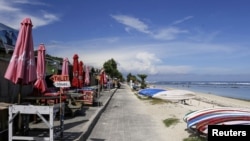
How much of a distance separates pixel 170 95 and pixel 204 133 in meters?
18.9

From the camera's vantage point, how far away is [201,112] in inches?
442

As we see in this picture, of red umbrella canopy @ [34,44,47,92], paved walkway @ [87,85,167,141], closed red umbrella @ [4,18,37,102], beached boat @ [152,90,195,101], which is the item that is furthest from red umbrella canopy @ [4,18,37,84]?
beached boat @ [152,90,195,101]

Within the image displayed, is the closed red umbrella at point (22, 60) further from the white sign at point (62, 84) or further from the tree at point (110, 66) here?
the tree at point (110, 66)

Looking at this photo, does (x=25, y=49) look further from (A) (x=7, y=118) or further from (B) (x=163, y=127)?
(B) (x=163, y=127)

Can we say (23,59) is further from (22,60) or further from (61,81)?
(61,81)

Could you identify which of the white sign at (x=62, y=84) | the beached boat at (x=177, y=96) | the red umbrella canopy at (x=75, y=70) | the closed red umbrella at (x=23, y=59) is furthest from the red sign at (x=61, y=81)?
the beached boat at (x=177, y=96)

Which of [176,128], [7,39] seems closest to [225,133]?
[176,128]

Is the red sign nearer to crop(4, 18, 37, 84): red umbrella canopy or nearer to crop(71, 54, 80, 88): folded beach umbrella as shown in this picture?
crop(4, 18, 37, 84): red umbrella canopy

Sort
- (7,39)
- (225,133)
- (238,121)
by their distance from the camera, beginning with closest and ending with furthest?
(225,133) < (238,121) < (7,39)

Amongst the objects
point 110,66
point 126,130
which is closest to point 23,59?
point 126,130

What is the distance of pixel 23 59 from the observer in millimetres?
9070

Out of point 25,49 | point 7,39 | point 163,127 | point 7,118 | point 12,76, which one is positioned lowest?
point 163,127

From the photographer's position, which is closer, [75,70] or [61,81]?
[61,81]

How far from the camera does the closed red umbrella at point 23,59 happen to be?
9016mm
